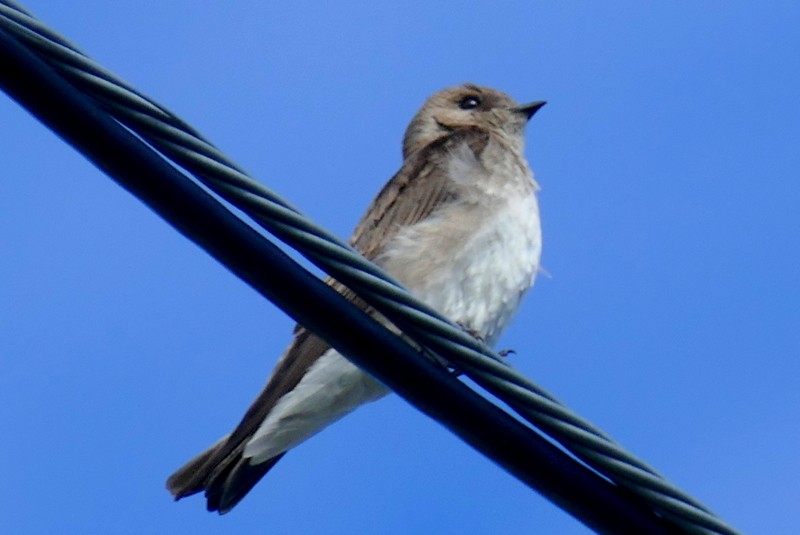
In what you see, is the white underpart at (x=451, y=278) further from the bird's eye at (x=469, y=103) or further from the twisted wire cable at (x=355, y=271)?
the twisted wire cable at (x=355, y=271)

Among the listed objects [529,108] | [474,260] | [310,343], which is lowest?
[310,343]

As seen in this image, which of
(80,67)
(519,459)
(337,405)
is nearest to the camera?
(80,67)

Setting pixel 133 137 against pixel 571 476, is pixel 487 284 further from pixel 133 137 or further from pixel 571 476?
pixel 133 137

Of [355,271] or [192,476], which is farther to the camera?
[192,476]

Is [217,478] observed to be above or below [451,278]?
below

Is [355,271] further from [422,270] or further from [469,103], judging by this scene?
[469,103]

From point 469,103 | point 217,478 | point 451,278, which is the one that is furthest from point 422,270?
point 469,103

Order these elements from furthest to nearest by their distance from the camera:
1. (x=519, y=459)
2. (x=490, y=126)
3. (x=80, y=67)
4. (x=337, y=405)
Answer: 1. (x=490, y=126)
2. (x=337, y=405)
3. (x=519, y=459)
4. (x=80, y=67)

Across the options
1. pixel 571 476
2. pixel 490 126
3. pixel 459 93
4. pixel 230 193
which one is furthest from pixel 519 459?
pixel 459 93
